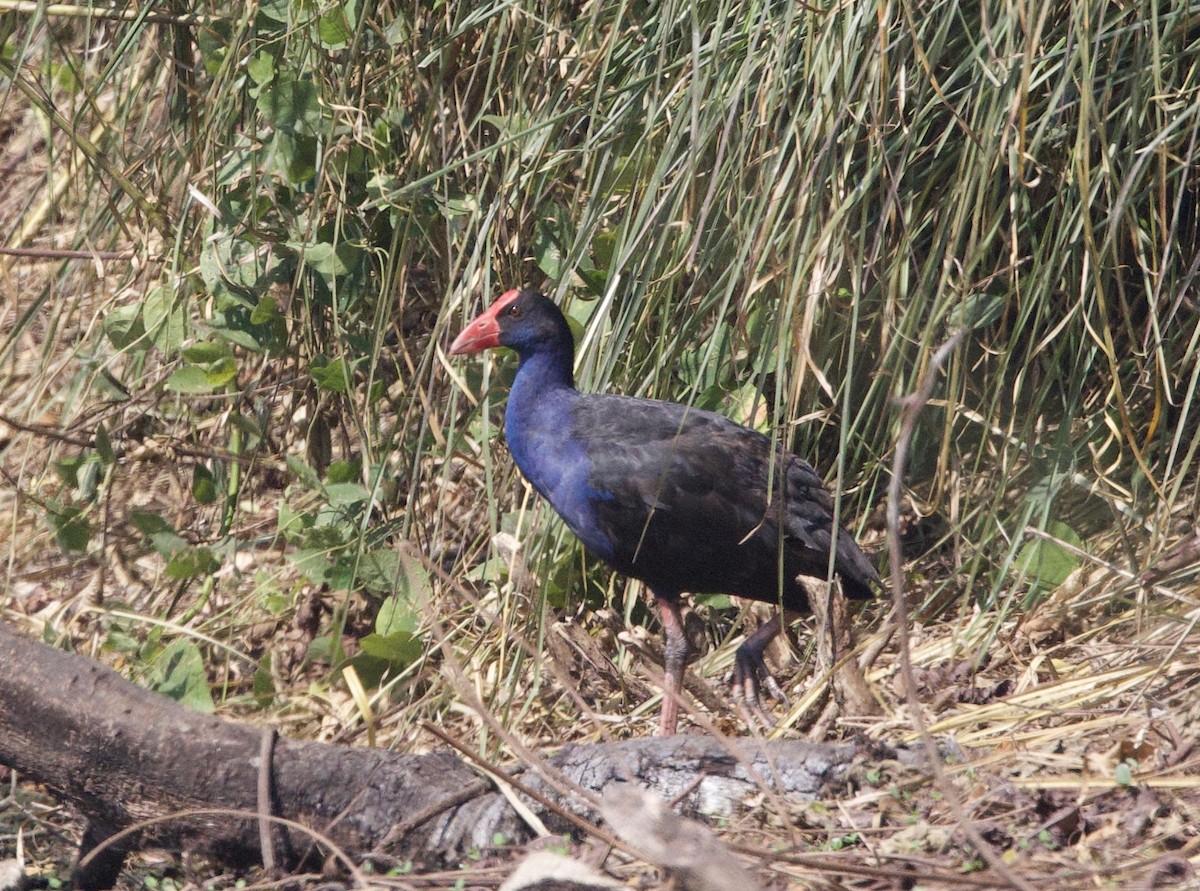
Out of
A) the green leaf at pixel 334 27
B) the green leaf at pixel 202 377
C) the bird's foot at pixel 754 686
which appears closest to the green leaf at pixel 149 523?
the green leaf at pixel 202 377

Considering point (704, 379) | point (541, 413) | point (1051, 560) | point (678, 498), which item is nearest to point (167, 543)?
point (541, 413)

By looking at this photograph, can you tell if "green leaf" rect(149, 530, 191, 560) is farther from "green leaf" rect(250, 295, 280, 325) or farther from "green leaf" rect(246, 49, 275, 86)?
"green leaf" rect(246, 49, 275, 86)

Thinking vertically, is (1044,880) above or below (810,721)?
above

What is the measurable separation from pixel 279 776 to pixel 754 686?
44.9 inches

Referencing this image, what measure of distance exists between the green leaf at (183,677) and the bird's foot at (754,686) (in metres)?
1.17

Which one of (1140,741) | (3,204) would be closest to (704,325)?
(1140,741)

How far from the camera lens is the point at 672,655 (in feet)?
9.94

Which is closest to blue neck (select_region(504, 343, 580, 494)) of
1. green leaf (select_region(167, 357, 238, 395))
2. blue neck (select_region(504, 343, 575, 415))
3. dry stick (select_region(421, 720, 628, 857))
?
blue neck (select_region(504, 343, 575, 415))

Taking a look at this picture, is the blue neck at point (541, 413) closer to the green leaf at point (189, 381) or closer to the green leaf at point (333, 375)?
the green leaf at point (333, 375)

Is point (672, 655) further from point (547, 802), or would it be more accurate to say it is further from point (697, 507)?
point (547, 802)

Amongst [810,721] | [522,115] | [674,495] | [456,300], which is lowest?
[810,721]

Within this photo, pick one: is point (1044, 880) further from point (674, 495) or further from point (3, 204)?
point (3, 204)

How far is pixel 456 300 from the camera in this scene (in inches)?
118

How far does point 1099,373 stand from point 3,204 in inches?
143
